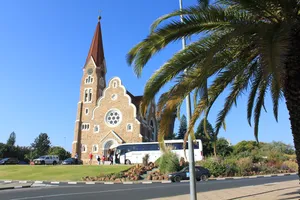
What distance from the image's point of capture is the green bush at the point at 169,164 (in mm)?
23672

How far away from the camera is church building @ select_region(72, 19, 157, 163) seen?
49.2m

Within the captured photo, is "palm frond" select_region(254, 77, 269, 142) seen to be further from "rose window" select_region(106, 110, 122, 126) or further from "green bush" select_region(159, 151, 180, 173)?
"rose window" select_region(106, 110, 122, 126)

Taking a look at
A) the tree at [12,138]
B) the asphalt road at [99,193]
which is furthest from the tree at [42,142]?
the asphalt road at [99,193]

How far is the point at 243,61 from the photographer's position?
308 inches

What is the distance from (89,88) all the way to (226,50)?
5142cm

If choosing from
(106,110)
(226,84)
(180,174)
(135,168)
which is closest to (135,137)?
(106,110)

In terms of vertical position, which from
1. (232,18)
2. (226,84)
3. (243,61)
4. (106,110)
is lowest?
(226,84)

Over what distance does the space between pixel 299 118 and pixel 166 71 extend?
→ 333 centimetres

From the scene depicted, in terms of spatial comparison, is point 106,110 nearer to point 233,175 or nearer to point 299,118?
point 233,175

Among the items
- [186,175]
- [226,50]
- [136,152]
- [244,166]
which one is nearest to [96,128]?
[136,152]

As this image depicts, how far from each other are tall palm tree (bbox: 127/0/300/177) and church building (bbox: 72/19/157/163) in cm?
3920

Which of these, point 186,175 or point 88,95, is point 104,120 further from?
point 186,175

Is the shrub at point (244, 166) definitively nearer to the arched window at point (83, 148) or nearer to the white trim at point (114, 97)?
the white trim at point (114, 97)

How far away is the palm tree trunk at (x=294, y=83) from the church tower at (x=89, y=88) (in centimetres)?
4815
